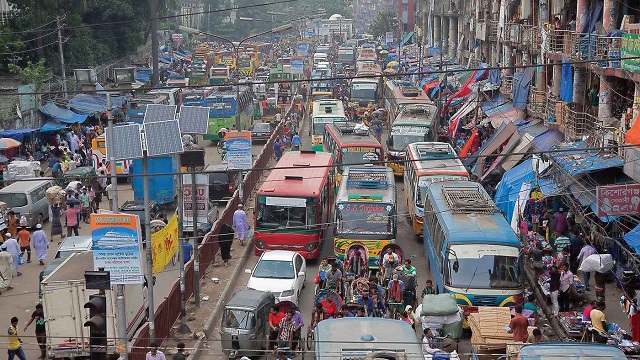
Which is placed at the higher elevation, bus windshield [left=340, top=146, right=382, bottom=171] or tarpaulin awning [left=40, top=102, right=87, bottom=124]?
tarpaulin awning [left=40, top=102, right=87, bottom=124]

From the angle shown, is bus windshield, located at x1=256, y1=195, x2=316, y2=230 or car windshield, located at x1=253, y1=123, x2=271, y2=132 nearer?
bus windshield, located at x1=256, y1=195, x2=316, y2=230

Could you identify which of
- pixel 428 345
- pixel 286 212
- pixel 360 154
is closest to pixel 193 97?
pixel 360 154

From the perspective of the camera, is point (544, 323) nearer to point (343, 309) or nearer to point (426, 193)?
point (343, 309)

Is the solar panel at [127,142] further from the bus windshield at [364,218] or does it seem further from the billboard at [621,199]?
the billboard at [621,199]

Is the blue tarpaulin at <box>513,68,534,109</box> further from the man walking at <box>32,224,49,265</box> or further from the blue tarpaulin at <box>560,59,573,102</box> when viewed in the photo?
the man walking at <box>32,224,49,265</box>

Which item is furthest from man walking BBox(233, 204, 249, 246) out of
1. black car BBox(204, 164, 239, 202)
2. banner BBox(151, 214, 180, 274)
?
banner BBox(151, 214, 180, 274)

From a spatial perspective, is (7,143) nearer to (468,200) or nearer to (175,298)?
(175,298)
